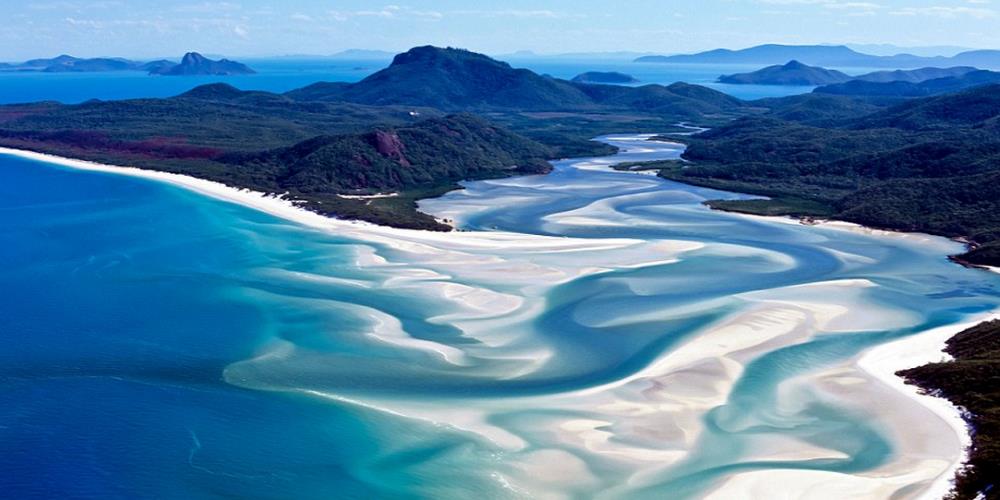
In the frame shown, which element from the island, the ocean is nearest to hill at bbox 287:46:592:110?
the island

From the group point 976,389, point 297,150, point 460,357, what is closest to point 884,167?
point 976,389

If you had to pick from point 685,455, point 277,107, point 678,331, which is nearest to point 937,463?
point 685,455

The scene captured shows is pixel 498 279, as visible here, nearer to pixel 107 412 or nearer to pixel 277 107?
pixel 107 412

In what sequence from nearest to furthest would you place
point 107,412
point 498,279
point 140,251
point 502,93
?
point 107,412 → point 498,279 → point 140,251 → point 502,93

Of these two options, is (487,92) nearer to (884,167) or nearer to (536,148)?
(536,148)

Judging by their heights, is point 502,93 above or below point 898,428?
above

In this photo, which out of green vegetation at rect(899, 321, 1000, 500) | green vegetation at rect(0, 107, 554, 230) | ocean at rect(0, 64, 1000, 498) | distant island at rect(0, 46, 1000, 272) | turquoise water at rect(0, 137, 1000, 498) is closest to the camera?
green vegetation at rect(899, 321, 1000, 500)

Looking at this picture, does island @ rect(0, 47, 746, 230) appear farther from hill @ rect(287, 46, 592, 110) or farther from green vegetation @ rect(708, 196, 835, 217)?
green vegetation @ rect(708, 196, 835, 217)
